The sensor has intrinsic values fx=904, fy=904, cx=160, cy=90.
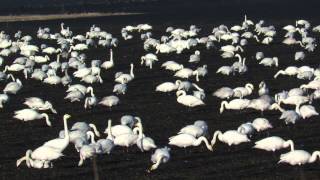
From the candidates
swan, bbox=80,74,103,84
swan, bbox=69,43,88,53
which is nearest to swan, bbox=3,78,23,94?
swan, bbox=80,74,103,84

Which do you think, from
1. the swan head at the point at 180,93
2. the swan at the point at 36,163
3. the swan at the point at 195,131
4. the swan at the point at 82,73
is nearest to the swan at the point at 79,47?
the swan at the point at 82,73

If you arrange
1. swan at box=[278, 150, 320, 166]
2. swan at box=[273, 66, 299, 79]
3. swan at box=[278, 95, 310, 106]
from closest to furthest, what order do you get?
swan at box=[278, 150, 320, 166], swan at box=[278, 95, 310, 106], swan at box=[273, 66, 299, 79]

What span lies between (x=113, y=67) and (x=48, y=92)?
7626mm

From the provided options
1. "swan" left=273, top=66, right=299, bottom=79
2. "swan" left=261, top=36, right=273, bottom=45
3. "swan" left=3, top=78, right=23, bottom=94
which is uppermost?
"swan" left=261, top=36, right=273, bottom=45

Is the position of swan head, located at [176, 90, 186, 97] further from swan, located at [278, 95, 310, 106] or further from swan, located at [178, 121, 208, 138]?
swan, located at [178, 121, 208, 138]

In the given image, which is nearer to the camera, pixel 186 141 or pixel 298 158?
pixel 298 158

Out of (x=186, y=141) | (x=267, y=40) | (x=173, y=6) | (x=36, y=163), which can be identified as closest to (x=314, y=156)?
(x=186, y=141)

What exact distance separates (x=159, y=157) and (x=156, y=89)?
13.1 m

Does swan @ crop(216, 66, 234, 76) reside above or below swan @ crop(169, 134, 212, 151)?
above

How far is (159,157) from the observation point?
2414 centimetres

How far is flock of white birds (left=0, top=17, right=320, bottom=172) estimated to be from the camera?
2536 centimetres

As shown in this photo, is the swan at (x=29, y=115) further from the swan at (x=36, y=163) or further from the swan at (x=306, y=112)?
the swan at (x=306, y=112)

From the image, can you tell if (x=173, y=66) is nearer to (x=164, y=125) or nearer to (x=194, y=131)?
(x=164, y=125)

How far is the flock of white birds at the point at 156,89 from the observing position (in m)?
25.4
